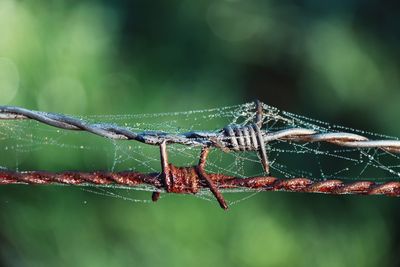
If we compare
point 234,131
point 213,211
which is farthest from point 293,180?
point 213,211

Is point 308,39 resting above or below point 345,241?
above

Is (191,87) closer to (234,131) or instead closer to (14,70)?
(14,70)

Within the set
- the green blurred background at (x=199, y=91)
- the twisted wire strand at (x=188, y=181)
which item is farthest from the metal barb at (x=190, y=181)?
the green blurred background at (x=199, y=91)

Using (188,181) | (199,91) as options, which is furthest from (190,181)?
(199,91)

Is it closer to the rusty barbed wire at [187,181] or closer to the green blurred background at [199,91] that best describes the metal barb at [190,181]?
the rusty barbed wire at [187,181]

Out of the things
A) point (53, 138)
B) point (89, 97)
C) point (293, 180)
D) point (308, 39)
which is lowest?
point (293, 180)

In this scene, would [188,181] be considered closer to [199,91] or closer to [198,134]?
[198,134]
